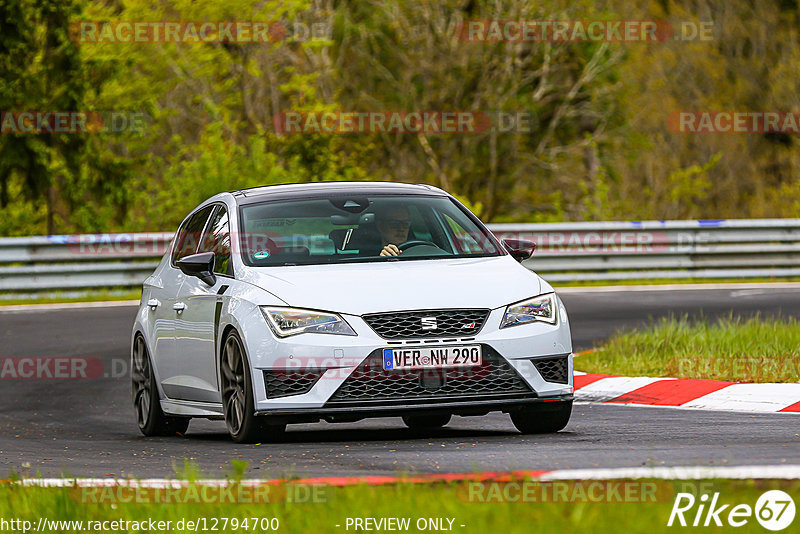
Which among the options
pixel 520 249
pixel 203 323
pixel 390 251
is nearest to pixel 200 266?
pixel 203 323

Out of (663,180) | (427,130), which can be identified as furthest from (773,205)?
(427,130)

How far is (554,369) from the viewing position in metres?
9.22

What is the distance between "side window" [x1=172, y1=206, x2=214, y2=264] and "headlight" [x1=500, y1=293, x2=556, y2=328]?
282cm

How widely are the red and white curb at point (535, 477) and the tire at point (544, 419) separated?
96.4 inches

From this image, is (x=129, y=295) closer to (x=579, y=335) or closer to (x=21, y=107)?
(x=21, y=107)

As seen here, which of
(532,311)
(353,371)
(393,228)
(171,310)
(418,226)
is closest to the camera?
(353,371)

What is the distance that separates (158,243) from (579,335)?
8.02m

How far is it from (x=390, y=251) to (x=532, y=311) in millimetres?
1146

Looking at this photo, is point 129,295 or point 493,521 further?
point 129,295

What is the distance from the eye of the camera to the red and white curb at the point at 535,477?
637cm

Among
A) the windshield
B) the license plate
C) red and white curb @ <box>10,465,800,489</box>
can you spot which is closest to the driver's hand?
the windshield

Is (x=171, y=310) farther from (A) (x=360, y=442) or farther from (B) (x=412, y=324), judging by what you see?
(B) (x=412, y=324)

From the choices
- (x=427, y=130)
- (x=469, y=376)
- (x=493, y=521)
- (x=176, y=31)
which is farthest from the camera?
(x=427, y=130)

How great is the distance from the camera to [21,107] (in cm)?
2623
